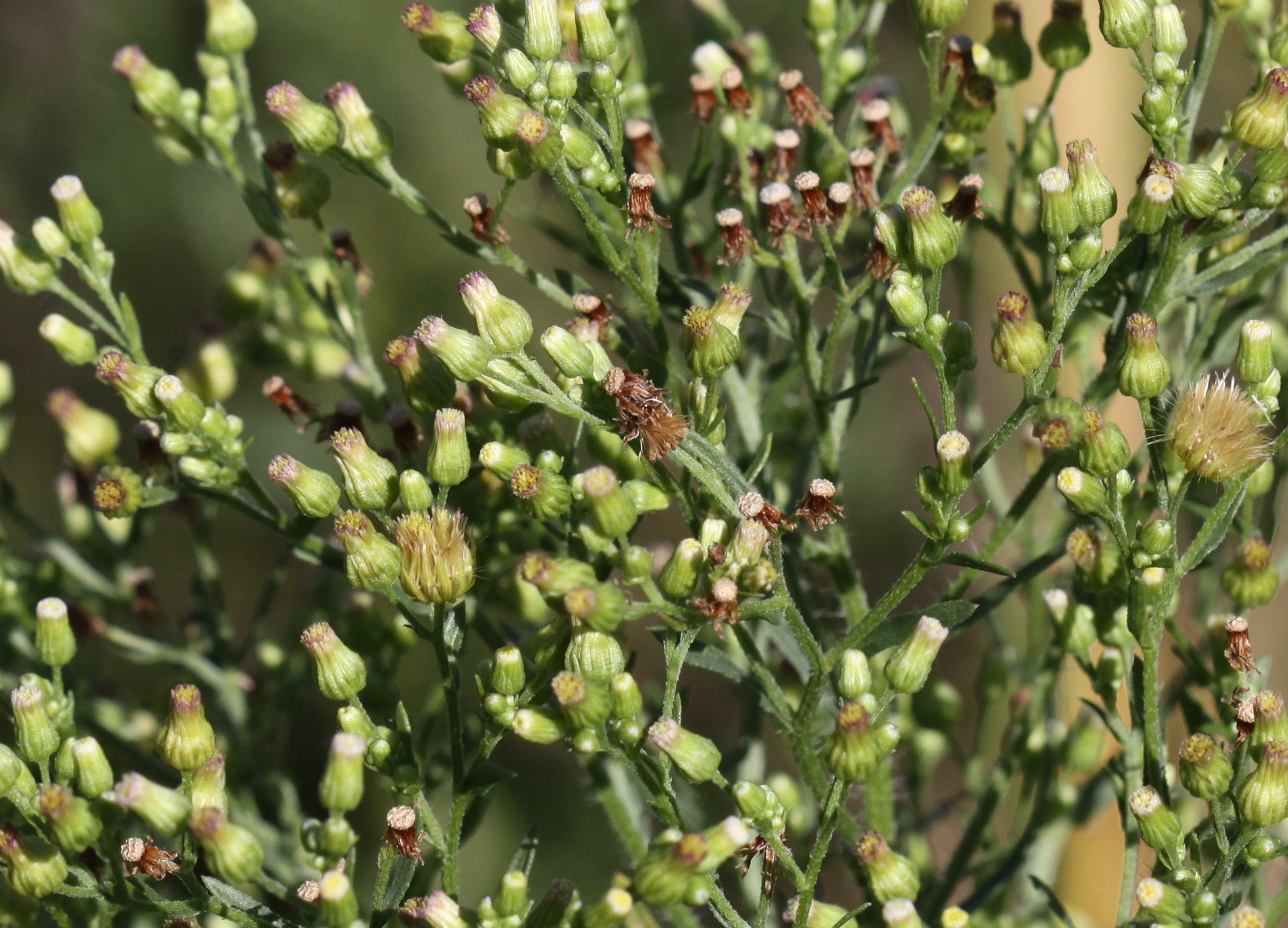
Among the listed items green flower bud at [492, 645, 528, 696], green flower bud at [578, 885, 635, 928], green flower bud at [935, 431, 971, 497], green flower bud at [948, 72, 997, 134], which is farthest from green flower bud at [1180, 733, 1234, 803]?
green flower bud at [948, 72, 997, 134]

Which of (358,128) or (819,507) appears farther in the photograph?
(358,128)

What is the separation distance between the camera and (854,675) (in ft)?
4.72

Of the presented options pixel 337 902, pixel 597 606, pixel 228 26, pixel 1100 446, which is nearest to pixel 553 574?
pixel 597 606

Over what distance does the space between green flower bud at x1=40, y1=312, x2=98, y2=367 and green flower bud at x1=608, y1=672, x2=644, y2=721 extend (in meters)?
1.00

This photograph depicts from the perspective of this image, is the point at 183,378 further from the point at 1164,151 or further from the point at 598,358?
the point at 1164,151

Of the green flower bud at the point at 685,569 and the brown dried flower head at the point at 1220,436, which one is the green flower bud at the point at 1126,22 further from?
the green flower bud at the point at 685,569

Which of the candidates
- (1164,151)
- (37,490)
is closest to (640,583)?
(1164,151)

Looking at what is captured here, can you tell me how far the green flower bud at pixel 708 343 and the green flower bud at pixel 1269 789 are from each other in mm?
705

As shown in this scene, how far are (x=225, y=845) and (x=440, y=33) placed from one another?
103 cm

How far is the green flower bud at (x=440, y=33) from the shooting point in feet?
5.39

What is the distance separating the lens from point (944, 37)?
1760 millimetres

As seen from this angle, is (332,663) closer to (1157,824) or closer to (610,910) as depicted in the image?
(610,910)

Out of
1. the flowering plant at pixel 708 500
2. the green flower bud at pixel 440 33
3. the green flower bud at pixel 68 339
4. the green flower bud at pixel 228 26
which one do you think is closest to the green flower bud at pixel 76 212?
the flowering plant at pixel 708 500

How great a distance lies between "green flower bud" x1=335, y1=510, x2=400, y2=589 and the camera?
1415mm
